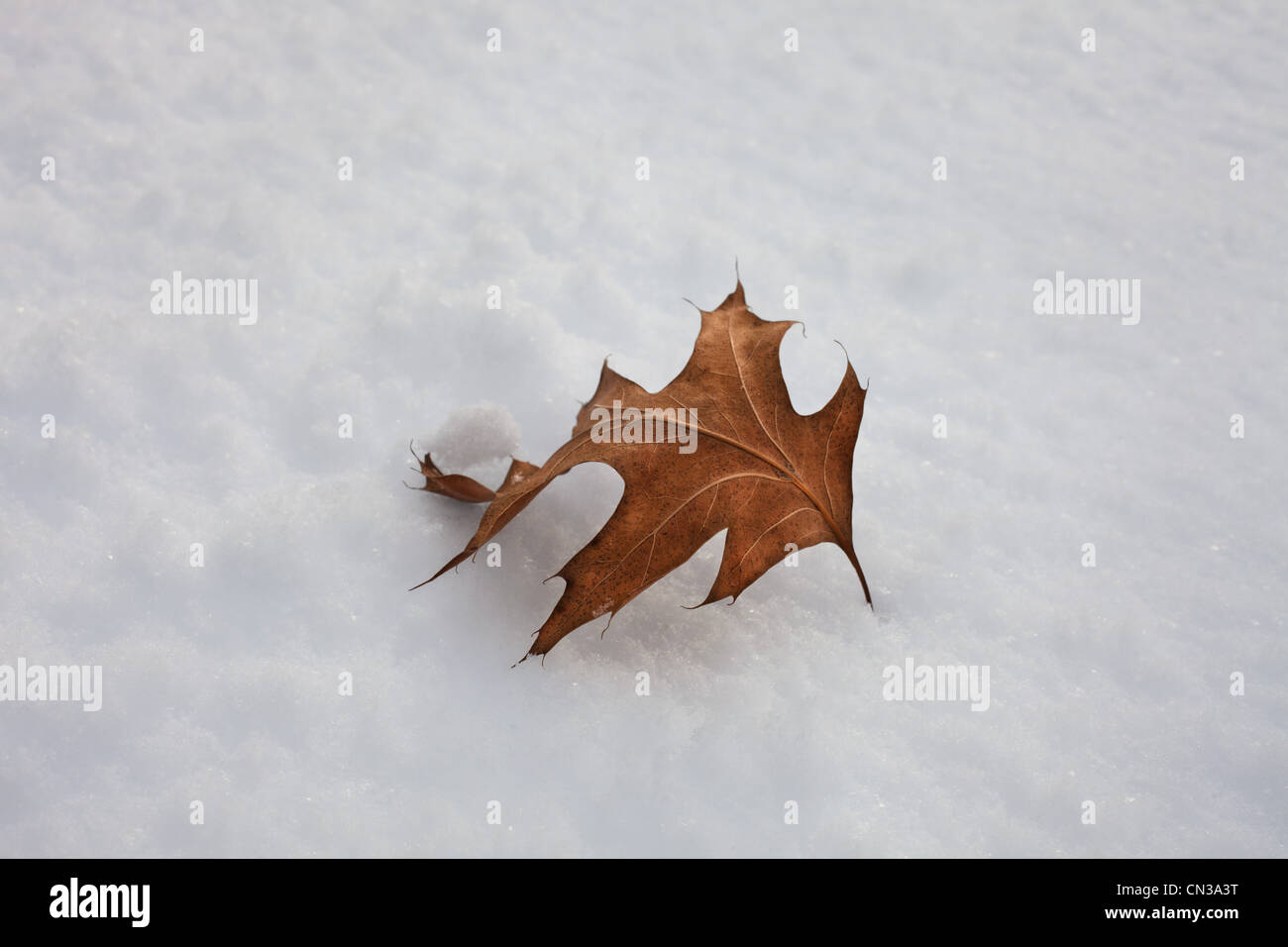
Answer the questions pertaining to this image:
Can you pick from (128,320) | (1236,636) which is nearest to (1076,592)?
(1236,636)

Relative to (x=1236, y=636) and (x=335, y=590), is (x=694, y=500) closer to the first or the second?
(x=335, y=590)

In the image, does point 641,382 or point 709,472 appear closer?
point 709,472

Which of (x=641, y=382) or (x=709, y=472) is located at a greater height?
(x=641, y=382)
